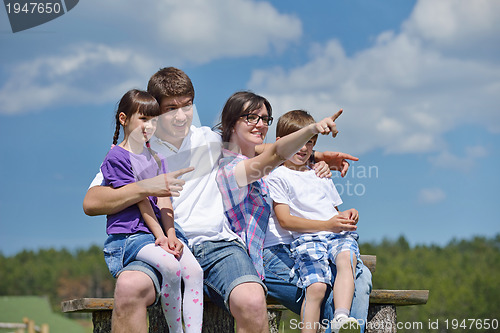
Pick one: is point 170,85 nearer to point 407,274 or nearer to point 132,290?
point 132,290

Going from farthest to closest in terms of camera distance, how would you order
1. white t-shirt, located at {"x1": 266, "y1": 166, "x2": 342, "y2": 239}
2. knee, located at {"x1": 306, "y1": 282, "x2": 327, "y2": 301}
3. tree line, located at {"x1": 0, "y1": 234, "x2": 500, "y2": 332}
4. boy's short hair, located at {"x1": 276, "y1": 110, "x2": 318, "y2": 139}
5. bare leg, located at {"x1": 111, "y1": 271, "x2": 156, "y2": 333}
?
1. tree line, located at {"x1": 0, "y1": 234, "x2": 500, "y2": 332}
2. boy's short hair, located at {"x1": 276, "y1": 110, "x2": 318, "y2": 139}
3. white t-shirt, located at {"x1": 266, "y1": 166, "x2": 342, "y2": 239}
4. knee, located at {"x1": 306, "y1": 282, "x2": 327, "y2": 301}
5. bare leg, located at {"x1": 111, "y1": 271, "x2": 156, "y2": 333}

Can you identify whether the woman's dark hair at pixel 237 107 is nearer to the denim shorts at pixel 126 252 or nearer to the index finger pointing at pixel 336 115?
the index finger pointing at pixel 336 115

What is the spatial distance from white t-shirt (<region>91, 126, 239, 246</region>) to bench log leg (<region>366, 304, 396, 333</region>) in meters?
0.98

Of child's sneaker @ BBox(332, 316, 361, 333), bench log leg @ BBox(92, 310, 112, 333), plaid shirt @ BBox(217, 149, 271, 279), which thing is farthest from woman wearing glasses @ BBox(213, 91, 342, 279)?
bench log leg @ BBox(92, 310, 112, 333)

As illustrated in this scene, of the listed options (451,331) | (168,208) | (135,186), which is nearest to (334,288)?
(168,208)

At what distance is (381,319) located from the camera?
11.8ft

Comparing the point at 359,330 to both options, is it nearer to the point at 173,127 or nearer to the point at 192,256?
the point at 192,256

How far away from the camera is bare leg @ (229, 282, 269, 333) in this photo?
2.95 m

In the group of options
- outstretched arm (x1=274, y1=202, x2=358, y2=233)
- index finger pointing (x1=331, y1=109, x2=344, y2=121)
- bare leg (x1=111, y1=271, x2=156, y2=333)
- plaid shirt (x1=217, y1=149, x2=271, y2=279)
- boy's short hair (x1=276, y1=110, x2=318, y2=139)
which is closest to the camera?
bare leg (x1=111, y1=271, x2=156, y2=333)

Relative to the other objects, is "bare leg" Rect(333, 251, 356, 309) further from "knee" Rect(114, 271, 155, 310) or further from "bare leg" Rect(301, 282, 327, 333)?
"knee" Rect(114, 271, 155, 310)

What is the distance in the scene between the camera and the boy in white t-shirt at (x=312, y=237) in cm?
328

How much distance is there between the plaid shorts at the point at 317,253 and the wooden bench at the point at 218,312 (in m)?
0.30

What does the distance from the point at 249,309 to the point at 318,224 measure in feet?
2.74

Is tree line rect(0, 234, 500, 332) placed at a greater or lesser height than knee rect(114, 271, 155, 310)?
greater
